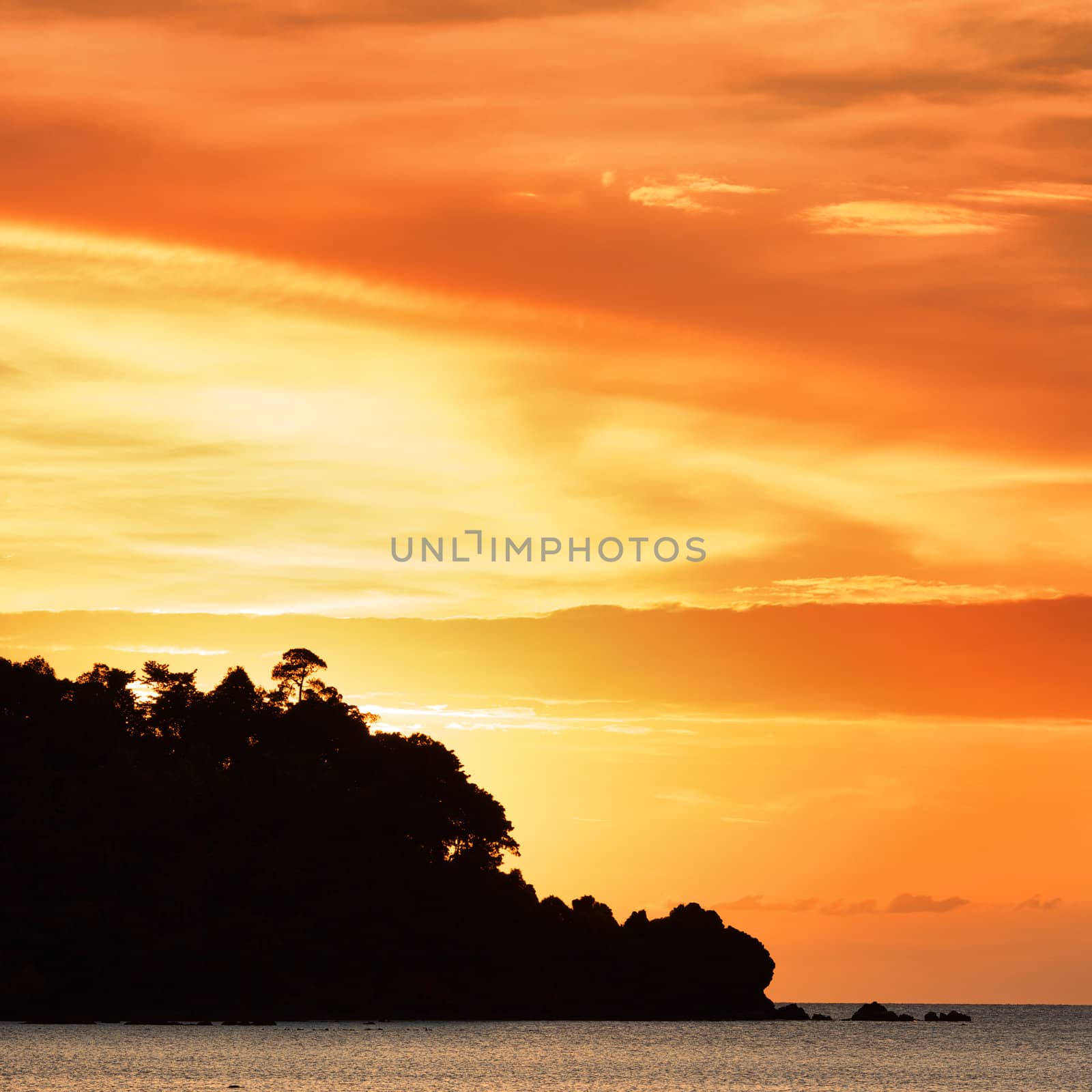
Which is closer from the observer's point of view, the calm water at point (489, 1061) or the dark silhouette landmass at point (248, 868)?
the calm water at point (489, 1061)

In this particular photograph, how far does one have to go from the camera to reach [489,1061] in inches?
4624

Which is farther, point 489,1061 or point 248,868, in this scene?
point 248,868

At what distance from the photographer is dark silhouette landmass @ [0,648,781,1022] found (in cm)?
12519

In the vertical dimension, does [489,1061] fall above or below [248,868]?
below

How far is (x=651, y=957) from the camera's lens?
164m

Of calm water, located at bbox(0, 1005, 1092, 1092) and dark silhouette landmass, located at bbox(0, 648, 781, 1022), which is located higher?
dark silhouette landmass, located at bbox(0, 648, 781, 1022)

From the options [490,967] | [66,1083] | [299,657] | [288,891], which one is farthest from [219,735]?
[66,1083]

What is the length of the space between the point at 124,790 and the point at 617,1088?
51.5 metres

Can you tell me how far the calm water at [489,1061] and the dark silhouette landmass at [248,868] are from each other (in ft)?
12.5

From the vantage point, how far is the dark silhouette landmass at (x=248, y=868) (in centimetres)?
12519

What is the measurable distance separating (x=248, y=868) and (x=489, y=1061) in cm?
2851

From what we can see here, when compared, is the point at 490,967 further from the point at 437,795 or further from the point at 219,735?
the point at 219,735

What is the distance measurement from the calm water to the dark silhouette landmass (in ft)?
12.5

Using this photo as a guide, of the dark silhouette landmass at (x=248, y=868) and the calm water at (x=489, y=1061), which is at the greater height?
the dark silhouette landmass at (x=248, y=868)
